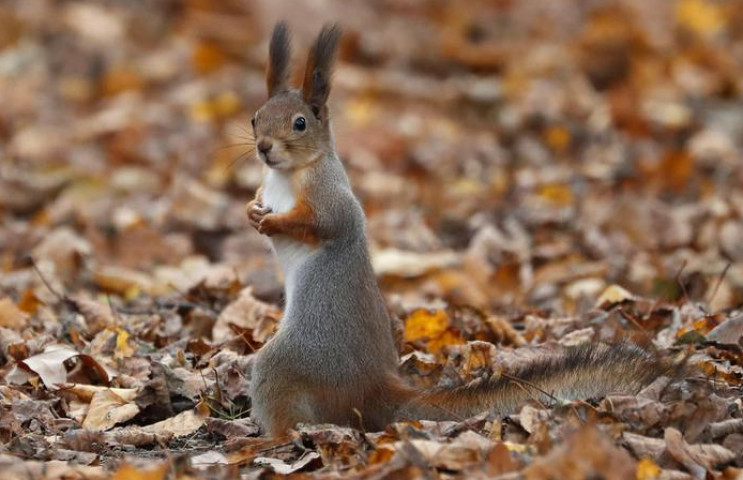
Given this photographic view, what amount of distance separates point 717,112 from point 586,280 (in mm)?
4249

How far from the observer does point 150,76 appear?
38.0 ft

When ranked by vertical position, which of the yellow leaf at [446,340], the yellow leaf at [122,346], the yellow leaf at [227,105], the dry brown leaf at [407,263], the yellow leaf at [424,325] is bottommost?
the dry brown leaf at [407,263]

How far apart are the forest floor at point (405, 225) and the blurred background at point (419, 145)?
0.03 meters

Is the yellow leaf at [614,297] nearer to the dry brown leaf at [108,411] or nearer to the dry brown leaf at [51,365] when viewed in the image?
the dry brown leaf at [108,411]

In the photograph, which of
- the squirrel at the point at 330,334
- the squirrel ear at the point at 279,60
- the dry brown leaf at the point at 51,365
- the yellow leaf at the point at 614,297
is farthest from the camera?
the yellow leaf at the point at 614,297

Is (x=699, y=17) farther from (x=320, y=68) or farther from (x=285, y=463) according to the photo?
(x=285, y=463)

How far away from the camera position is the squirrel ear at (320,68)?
4.35m

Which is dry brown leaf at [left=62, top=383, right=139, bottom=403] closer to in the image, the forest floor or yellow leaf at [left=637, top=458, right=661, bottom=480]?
the forest floor

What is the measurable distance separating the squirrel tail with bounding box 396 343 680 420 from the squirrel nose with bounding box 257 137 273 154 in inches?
40.3

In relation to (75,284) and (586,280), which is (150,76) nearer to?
(75,284)

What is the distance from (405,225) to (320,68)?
405cm

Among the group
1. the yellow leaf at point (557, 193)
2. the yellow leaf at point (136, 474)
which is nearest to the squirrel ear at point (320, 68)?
the yellow leaf at point (136, 474)

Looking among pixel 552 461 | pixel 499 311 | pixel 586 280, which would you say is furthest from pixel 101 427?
pixel 586 280

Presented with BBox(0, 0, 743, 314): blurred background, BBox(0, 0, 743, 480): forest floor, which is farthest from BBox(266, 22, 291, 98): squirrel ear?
BBox(0, 0, 743, 314): blurred background
